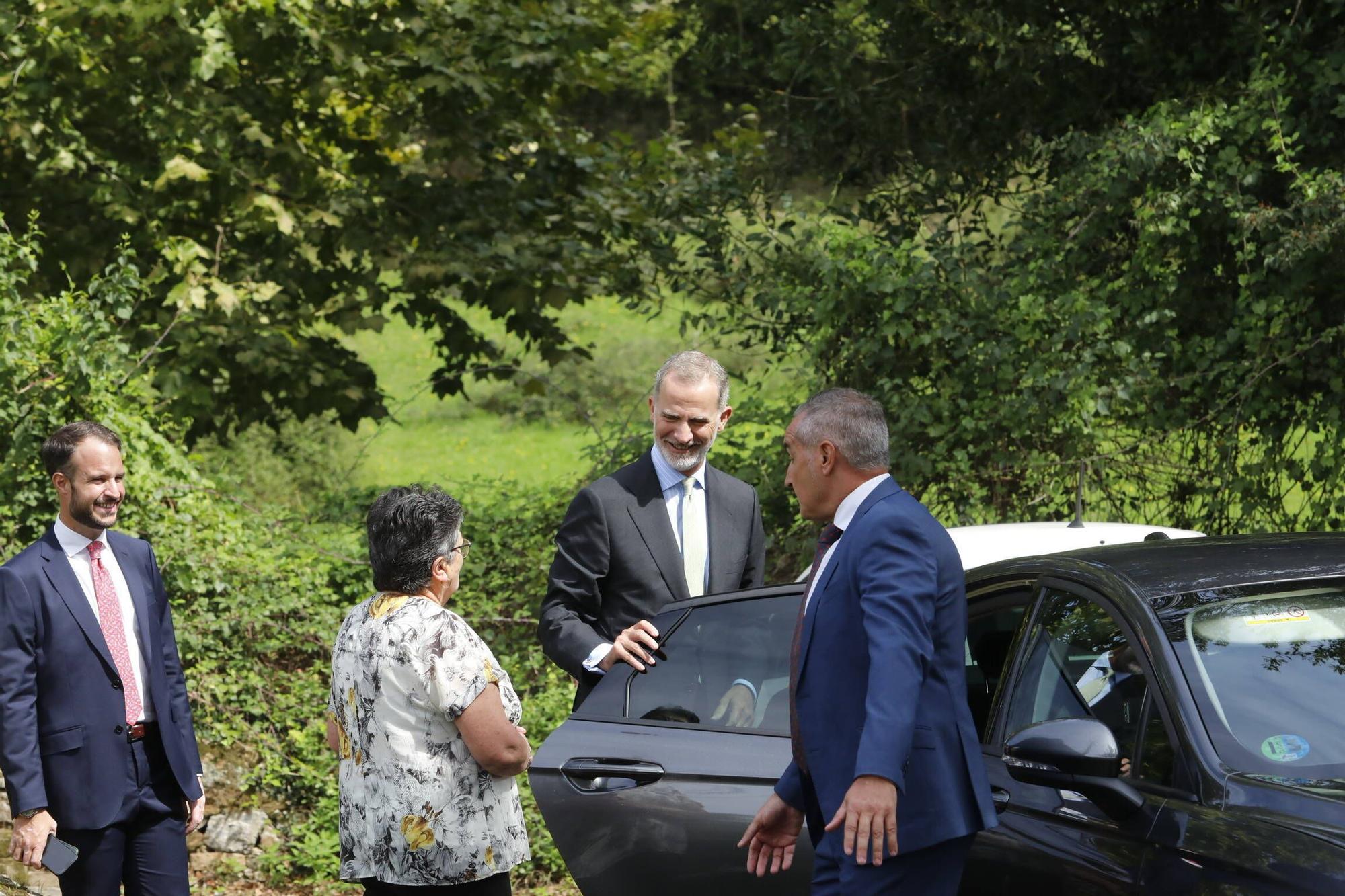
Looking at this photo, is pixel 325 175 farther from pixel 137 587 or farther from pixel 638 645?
pixel 638 645

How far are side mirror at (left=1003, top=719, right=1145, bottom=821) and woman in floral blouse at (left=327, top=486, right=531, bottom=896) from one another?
3.98 feet

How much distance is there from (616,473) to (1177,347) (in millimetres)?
4727

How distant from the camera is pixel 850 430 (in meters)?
→ 3.21

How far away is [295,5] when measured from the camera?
9922mm

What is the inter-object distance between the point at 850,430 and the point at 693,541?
1390mm

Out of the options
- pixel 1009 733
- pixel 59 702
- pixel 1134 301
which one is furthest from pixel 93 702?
pixel 1134 301

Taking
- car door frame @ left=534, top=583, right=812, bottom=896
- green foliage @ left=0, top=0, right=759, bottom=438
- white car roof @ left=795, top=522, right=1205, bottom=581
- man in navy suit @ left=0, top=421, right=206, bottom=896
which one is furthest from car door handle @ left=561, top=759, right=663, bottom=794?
green foliage @ left=0, top=0, right=759, bottom=438

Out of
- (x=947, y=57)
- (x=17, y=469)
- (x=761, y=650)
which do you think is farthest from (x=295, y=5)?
(x=761, y=650)

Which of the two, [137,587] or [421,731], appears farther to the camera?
[137,587]

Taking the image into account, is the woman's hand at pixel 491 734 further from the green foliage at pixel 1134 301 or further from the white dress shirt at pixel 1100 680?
the green foliage at pixel 1134 301

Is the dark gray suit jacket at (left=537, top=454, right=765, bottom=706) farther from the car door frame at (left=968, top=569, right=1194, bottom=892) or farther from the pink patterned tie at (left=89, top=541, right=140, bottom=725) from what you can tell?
the pink patterned tie at (left=89, top=541, right=140, bottom=725)

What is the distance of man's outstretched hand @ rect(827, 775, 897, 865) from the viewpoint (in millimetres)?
2787

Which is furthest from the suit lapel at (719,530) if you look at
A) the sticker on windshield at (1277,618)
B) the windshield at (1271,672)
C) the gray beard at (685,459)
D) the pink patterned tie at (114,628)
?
the pink patterned tie at (114,628)

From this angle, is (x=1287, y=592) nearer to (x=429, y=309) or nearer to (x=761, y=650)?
(x=761, y=650)
